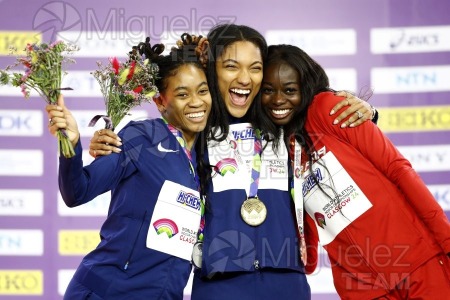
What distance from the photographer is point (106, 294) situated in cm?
262

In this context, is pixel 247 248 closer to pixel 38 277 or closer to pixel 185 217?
pixel 185 217

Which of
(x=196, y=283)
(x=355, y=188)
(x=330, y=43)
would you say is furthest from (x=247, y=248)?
(x=330, y=43)

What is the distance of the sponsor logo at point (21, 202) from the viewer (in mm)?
4852

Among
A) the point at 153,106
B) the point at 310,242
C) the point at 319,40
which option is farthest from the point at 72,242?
the point at 310,242

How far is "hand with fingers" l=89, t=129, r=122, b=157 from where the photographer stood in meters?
2.65

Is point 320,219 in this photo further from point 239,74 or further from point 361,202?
point 239,74

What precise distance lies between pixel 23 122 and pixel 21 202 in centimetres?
51

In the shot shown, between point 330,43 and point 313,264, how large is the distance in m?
2.03

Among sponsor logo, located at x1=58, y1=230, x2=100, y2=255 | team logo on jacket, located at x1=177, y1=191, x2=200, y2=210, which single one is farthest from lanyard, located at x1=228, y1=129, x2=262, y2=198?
sponsor logo, located at x1=58, y1=230, x2=100, y2=255

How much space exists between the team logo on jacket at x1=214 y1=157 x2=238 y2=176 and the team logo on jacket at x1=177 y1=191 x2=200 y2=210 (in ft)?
0.68

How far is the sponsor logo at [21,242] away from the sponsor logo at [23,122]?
629 mm

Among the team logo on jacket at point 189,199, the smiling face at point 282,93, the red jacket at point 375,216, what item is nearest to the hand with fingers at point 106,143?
the team logo on jacket at point 189,199

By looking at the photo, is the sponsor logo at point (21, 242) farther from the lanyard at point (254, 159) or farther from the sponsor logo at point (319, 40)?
the lanyard at point (254, 159)

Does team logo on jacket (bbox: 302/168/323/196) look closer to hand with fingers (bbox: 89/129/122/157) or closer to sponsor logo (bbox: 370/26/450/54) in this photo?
hand with fingers (bbox: 89/129/122/157)
